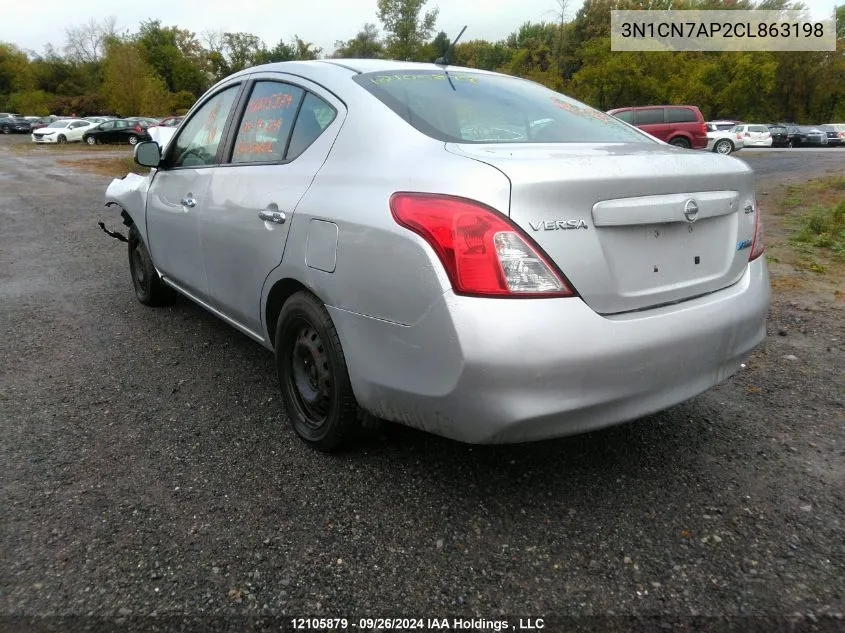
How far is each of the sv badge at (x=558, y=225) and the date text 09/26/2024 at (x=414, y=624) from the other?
3.80ft

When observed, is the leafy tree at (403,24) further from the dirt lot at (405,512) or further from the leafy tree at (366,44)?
the dirt lot at (405,512)

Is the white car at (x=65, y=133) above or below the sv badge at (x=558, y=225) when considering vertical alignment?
above

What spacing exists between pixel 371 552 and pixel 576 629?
2.28 feet

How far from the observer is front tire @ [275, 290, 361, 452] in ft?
8.05

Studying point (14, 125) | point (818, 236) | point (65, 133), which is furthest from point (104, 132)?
point (818, 236)

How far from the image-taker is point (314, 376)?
2717 mm

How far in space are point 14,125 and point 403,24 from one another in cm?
3237

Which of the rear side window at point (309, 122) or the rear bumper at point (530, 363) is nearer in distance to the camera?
the rear bumper at point (530, 363)

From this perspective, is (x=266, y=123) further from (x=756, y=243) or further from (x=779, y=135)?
(x=779, y=135)

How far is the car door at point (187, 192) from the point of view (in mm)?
3568

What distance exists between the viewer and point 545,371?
6.29 ft

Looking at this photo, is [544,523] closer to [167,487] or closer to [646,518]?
[646,518]

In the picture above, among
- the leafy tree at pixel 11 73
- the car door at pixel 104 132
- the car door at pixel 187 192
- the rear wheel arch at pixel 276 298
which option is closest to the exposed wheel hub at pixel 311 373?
the rear wheel arch at pixel 276 298

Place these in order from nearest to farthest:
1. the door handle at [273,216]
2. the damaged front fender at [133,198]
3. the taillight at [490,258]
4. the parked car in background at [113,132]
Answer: the taillight at [490,258] < the door handle at [273,216] < the damaged front fender at [133,198] < the parked car in background at [113,132]
